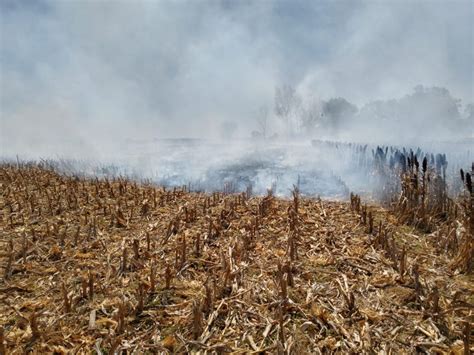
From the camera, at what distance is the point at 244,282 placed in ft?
13.5

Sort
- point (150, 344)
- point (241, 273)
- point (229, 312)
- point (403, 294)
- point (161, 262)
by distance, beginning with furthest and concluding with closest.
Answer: point (161, 262) → point (241, 273) → point (403, 294) → point (229, 312) → point (150, 344)

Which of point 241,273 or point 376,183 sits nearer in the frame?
point 241,273

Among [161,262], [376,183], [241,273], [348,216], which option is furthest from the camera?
[376,183]

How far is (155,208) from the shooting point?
8.11 m

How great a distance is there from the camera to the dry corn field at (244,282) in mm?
3084

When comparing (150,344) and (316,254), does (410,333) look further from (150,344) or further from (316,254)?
(150,344)

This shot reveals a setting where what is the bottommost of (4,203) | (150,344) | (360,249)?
(150,344)

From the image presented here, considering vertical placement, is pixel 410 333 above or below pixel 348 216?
below

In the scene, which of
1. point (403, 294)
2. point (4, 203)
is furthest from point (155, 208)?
point (403, 294)

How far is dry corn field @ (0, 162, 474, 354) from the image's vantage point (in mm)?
3084

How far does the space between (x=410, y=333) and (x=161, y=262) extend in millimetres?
3606

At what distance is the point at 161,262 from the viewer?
4.96m

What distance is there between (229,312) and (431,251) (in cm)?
392

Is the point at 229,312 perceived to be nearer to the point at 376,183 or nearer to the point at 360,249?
the point at 360,249
